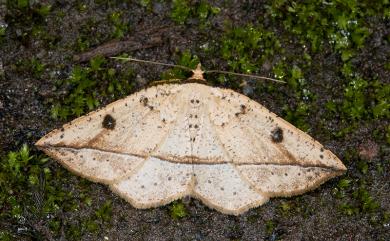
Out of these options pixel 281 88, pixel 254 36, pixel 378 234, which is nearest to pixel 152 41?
pixel 254 36

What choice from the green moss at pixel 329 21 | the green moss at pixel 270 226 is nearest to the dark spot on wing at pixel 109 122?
the green moss at pixel 270 226

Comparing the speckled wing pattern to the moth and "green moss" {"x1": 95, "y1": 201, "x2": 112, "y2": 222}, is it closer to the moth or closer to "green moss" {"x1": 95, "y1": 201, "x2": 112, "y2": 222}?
the moth

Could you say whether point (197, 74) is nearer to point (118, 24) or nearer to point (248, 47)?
point (248, 47)

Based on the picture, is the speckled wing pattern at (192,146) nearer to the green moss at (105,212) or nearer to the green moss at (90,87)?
the green moss at (105,212)

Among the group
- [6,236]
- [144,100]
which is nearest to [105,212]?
[6,236]

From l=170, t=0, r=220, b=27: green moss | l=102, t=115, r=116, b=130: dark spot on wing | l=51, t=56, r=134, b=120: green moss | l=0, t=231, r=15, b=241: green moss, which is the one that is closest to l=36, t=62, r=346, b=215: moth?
l=102, t=115, r=116, b=130: dark spot on wing

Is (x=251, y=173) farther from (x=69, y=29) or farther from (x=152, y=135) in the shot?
(x=69, y=29)

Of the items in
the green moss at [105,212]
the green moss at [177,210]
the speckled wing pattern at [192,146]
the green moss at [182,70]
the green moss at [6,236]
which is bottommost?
the green moss at [6,236]
